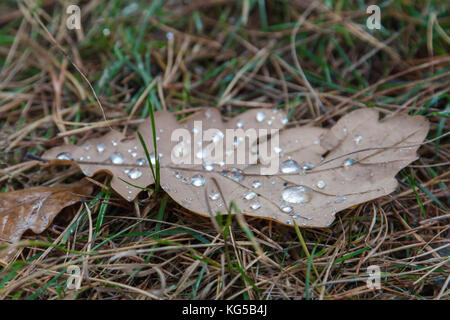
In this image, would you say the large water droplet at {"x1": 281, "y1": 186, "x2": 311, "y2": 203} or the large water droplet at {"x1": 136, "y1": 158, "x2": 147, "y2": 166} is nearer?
the large water droplet at {"x1": 281, "y1": 186, "x2": 311, "y2": 203}

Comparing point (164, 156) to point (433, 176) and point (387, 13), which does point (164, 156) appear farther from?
point (387, 13)

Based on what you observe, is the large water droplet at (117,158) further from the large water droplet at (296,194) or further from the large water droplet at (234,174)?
the large water droplet at (296,194)

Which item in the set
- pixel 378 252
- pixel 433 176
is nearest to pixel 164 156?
pixel 378 252
